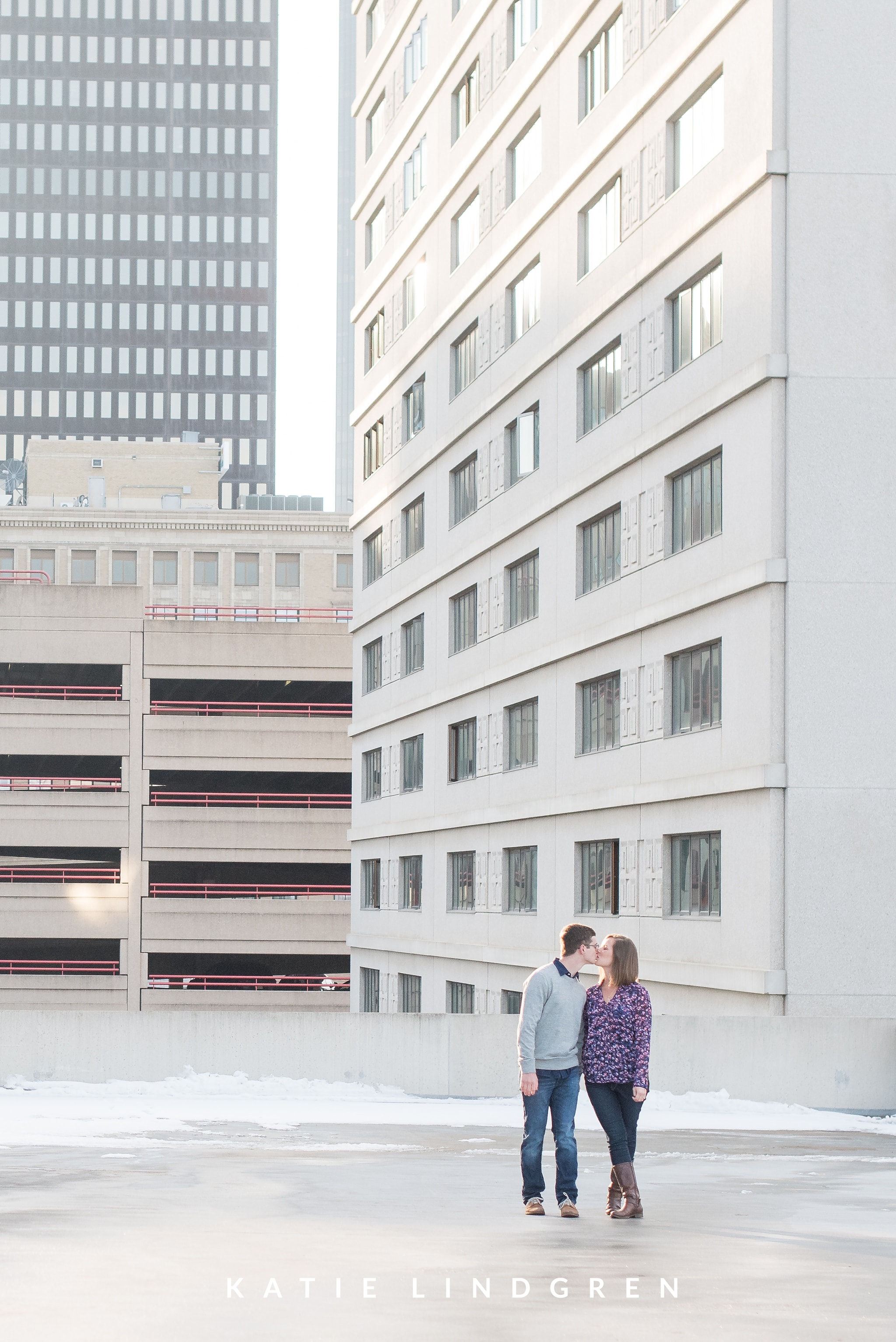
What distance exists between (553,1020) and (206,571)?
84.8 meters

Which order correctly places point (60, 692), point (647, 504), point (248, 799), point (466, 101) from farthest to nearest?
point (60, 692) → point (248, 799) → point (466, 101) → point (647, 504)

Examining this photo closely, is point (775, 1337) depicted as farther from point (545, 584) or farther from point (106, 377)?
point (106, 377)

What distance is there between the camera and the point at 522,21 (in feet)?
132

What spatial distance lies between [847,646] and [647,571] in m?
6.15

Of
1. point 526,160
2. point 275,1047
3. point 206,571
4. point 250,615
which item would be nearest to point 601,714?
point 526,160

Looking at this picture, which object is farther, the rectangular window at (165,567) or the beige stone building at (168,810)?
the rectangular window at (165,567)

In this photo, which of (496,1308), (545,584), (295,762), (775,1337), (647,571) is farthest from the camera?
(295,762)

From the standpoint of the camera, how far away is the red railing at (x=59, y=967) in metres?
68.4

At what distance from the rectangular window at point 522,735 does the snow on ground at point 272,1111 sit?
18.6 m

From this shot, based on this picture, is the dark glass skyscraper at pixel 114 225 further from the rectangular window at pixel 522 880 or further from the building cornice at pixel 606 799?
the rectangular window at pixel 522 880

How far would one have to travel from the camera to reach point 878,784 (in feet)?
83.7

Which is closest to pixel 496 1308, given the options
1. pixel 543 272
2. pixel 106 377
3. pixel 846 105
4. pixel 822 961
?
pixel 822 961

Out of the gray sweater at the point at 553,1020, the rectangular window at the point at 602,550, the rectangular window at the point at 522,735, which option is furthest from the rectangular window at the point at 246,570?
the gray sweater at the point at 553,1020

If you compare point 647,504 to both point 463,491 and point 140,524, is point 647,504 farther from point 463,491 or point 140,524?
point 140,524
